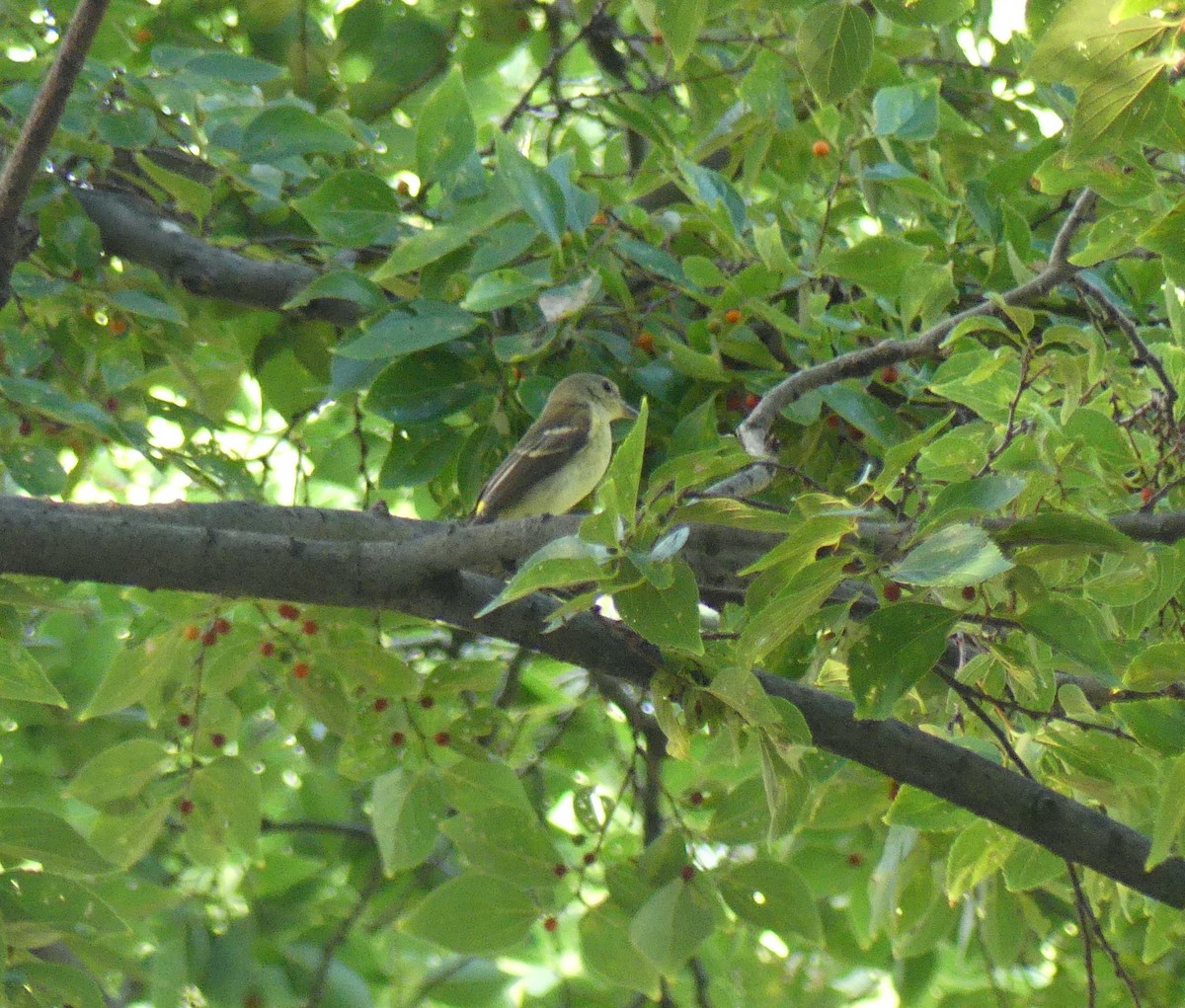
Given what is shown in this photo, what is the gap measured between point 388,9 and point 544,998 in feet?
11.1

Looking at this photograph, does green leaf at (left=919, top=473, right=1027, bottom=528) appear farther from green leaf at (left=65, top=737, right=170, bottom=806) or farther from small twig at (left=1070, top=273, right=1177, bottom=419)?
green leaf at (left=65, top=737, right=170, bottom=806)

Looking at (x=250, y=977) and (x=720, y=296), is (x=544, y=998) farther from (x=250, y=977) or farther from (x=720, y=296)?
(x=720, y=296)

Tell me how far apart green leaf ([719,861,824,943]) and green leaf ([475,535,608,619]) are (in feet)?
5.42

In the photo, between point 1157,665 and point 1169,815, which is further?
point 1157,665

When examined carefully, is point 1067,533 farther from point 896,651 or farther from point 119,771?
point 119,771

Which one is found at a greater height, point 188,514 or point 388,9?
point 388,9

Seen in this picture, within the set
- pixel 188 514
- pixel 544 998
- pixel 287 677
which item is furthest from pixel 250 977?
pixel 188 514

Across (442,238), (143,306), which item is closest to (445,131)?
(442,238)

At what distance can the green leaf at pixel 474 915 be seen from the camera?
9.67 feet

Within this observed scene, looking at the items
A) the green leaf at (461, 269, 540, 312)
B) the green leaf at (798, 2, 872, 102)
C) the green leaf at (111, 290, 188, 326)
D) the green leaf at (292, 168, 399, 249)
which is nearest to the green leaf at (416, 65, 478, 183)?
the green leaf at (292, 168, 399, 249)

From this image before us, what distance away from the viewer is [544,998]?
15.1 ft

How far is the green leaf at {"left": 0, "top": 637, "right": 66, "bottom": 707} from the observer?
7.29 ft

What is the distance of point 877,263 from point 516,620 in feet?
4.04

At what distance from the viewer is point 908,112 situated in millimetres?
3555
